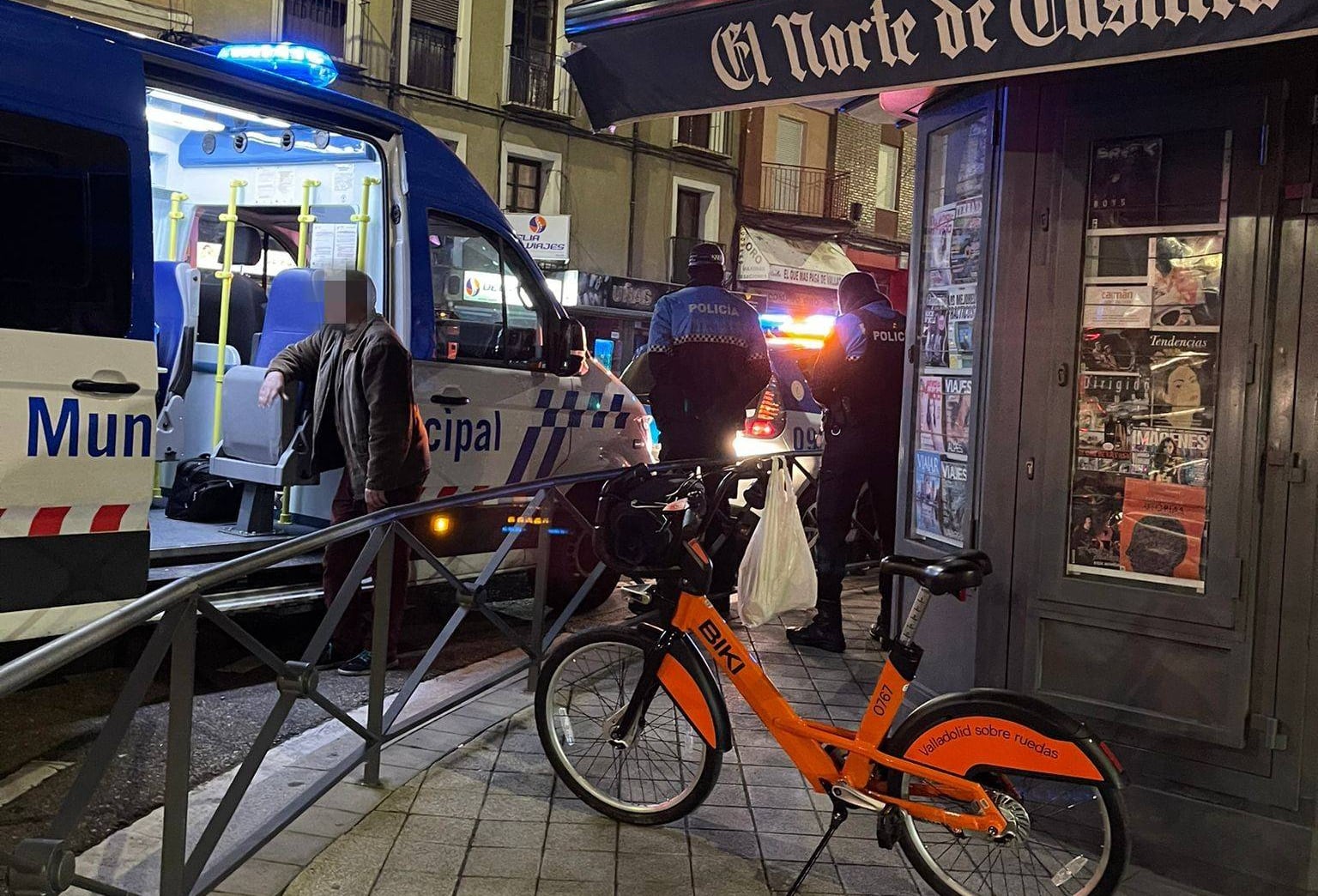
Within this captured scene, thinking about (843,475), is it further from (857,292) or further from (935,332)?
(935,332)

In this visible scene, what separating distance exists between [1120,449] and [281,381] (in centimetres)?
369

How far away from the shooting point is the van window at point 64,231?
13.8 feet

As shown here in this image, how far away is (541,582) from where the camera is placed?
5.14 meters

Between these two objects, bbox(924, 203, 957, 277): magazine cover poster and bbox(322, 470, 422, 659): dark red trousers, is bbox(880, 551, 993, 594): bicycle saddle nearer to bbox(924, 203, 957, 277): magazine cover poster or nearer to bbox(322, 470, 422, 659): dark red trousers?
bbox(924, 203, 957, 277): magazine cover poster

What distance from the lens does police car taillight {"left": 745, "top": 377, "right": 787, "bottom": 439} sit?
358 inches

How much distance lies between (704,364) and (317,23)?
1899 cm

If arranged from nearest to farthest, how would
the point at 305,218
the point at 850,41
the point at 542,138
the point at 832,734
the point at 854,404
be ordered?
the point at 832,734, the point at 850,41, the point at 854,404, the point at 305,218, the point at 542,138

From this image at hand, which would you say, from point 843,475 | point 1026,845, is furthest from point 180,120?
point 1026,845

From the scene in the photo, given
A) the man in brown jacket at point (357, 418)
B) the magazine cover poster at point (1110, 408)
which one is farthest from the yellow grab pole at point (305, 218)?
the magazine cover poster at point (1110, 408)

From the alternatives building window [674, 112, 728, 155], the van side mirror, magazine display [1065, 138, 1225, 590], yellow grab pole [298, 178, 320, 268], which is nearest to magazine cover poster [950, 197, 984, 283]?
magazine display [1065, 138, 1225, 590]

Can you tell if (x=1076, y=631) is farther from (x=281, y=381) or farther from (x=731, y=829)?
(x=281, y=381)

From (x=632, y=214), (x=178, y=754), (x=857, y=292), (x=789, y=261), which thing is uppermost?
(x=632, y=214)

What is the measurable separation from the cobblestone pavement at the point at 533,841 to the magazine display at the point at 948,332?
1206 mm

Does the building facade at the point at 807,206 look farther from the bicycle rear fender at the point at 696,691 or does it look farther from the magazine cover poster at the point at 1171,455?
the bicycle rear fender at the point at 696,691
